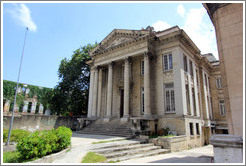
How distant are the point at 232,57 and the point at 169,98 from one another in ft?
32.1

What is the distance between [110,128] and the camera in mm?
15484

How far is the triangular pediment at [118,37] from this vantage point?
1738 cm

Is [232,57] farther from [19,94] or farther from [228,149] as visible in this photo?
[19,94]

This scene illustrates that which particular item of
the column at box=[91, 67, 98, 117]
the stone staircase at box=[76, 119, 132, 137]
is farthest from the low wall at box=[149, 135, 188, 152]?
the column at box=[91, 67, 98, 117]

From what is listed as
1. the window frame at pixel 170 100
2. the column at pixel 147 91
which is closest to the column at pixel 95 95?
the column at pixel 147 91

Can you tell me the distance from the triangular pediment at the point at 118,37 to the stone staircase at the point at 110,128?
9.09 metres

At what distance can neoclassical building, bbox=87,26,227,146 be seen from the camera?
14945mm

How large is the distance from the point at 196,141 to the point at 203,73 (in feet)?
33.9

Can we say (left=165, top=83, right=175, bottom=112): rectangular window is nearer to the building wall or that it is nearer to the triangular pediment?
the triangular pediment

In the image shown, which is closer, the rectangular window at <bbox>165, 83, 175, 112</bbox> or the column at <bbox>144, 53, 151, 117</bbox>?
the column at <bbox>144, 53, 151, 117</bbox>

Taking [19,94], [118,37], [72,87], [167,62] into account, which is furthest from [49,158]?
[19,94]

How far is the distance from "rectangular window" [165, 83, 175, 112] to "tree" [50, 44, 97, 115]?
15.1 m

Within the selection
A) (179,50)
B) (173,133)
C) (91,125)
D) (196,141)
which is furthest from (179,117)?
(91,125)

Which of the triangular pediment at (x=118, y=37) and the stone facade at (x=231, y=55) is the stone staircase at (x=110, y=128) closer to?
the stone facade at (x=231, y=55)
